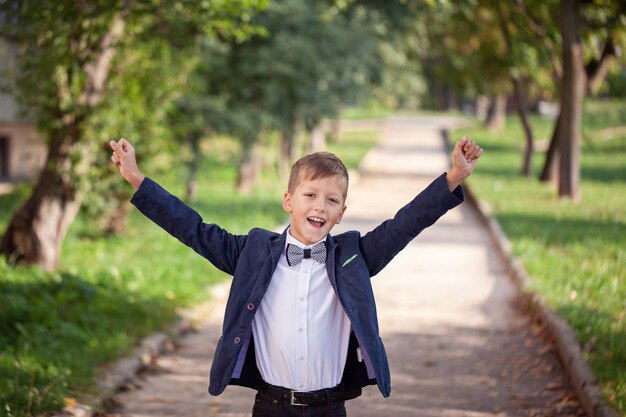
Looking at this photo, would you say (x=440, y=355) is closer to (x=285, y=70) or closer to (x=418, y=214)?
(x=418, y=214)

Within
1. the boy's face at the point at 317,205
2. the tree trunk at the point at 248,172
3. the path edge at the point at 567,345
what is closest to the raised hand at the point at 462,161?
the boy's face at the point at 317,205

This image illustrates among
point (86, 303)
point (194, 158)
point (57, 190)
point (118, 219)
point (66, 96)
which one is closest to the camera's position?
point (86, 303)

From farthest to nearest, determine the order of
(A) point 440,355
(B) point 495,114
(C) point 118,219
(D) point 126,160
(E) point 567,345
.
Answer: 1. (B) point 495,114
2. (C) point 118,219
3. (A) point 440,355
4. (E) point 567,345
5. (D) point 126,160

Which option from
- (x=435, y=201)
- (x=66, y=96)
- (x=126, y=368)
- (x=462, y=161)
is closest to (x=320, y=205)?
(x=435, y=201)

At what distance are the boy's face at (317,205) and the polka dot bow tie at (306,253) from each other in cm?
3

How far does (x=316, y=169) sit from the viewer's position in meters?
3.86

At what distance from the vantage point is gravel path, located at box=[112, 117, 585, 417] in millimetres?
6781


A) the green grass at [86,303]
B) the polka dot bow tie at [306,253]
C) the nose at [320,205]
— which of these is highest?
the nose at [320,205]

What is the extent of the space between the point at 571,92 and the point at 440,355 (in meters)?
11.5

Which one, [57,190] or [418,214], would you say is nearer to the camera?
[418,214]

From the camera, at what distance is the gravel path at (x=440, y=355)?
267 inches

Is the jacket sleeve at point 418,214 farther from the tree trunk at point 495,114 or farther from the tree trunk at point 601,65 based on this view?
the tree trunk at point 495,114

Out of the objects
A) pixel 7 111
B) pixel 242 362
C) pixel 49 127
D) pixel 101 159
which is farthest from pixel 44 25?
pixel 7 111

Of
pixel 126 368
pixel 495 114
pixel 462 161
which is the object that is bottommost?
pixel 126 368
